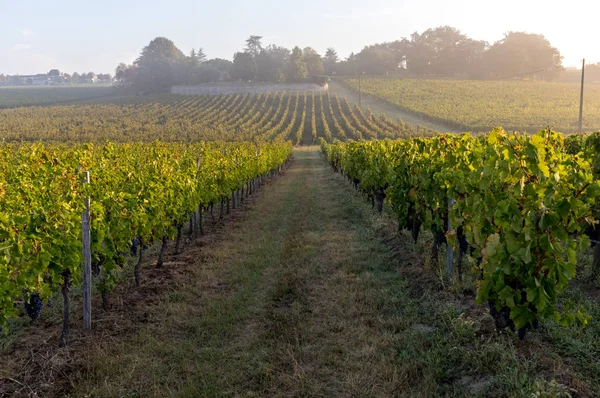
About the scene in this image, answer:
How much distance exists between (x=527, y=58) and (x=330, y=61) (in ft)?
157

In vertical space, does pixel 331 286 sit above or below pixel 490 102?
below

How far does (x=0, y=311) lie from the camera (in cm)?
433

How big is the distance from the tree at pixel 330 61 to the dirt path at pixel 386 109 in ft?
68.4

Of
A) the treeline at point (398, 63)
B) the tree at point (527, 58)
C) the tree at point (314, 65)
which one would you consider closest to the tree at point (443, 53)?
the treeline at point (398, 63)

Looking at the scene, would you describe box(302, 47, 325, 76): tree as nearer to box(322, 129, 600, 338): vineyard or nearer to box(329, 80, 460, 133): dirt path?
box(329, 80, 460, 133): dirt path

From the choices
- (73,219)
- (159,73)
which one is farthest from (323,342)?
(159,73)

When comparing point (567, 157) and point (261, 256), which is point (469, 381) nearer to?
point (567, 157)

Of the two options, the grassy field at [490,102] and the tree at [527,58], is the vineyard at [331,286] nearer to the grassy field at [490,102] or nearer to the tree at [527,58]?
the grassy field at [490,102]

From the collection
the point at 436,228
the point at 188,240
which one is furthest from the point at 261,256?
the point at 436,228

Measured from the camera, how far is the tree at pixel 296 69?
94625mm

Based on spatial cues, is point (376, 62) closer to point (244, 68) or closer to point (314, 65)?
point (314, 65)

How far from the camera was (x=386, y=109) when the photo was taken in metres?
68.2

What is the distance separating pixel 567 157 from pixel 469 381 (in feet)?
8.69

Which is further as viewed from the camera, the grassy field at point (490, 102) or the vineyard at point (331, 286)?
the grassy field at point (490, 102)
